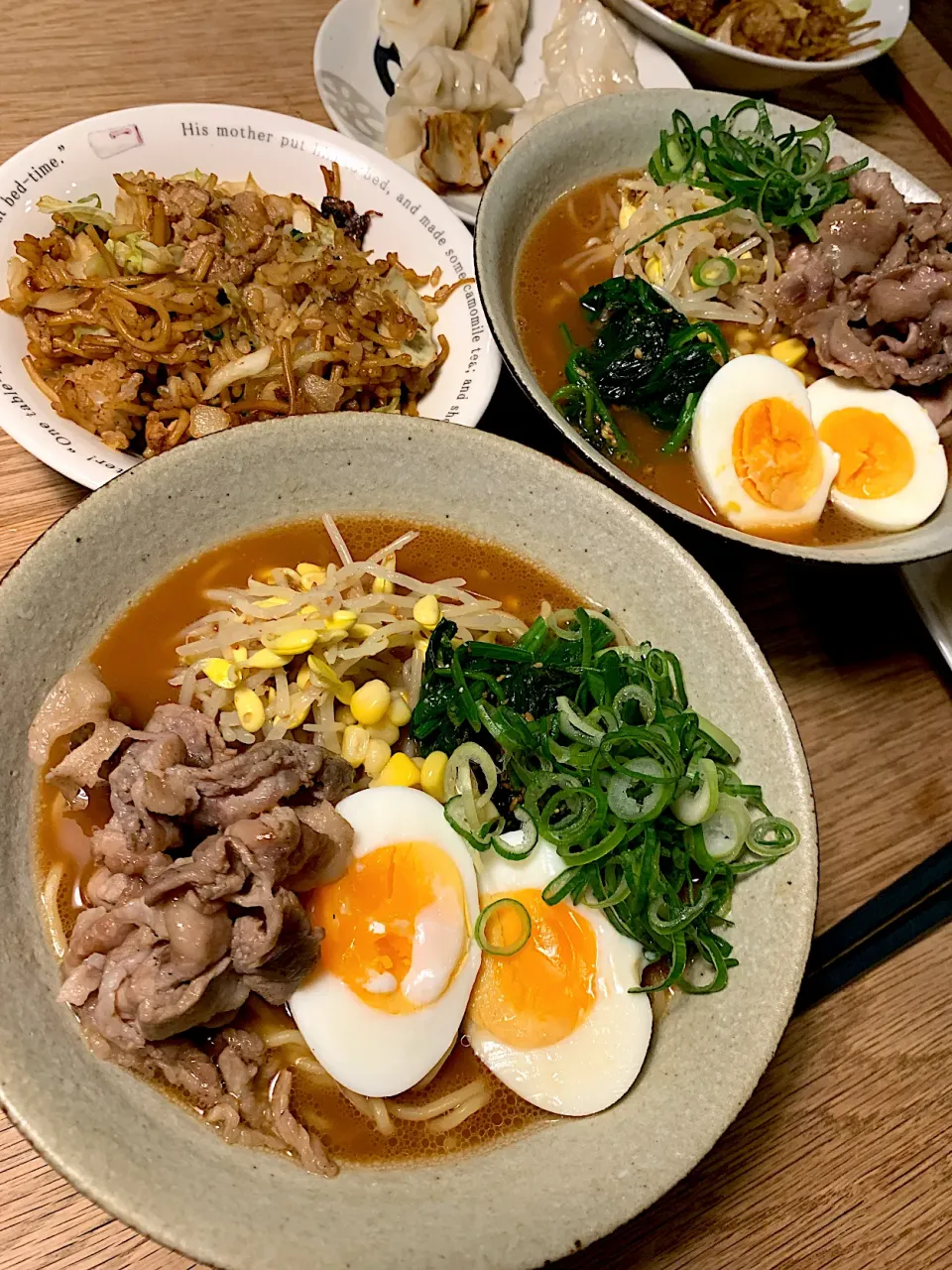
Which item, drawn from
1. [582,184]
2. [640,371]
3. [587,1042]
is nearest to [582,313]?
[640,371]

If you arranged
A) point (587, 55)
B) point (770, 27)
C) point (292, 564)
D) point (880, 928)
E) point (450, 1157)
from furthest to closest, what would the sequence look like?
point (770, 27), point (587, 55), point (880, 928), point (292, 564), point (450, 1157)

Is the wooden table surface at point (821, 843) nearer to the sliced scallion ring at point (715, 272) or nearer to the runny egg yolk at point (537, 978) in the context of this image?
the runny egg yolk at point (537, 978)

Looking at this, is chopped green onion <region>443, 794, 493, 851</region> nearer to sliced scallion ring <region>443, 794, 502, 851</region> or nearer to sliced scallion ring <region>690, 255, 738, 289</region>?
sliced scallion ring <region>443, 794, 502, 851</region>

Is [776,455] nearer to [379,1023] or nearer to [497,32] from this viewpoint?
[379,1023]

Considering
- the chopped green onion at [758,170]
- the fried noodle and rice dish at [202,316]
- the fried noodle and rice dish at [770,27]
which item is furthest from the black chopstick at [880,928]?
the fried noodle and rice dish at [770,27]

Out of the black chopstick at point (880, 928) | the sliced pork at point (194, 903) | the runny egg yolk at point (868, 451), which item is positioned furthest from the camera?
the runny egg yolk at point (868, 451)

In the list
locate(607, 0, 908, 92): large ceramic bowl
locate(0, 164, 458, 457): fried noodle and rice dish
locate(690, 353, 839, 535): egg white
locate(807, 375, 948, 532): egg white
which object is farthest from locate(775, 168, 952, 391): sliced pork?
locate(0, 164, 458, 457): fried noodle and rice dish
